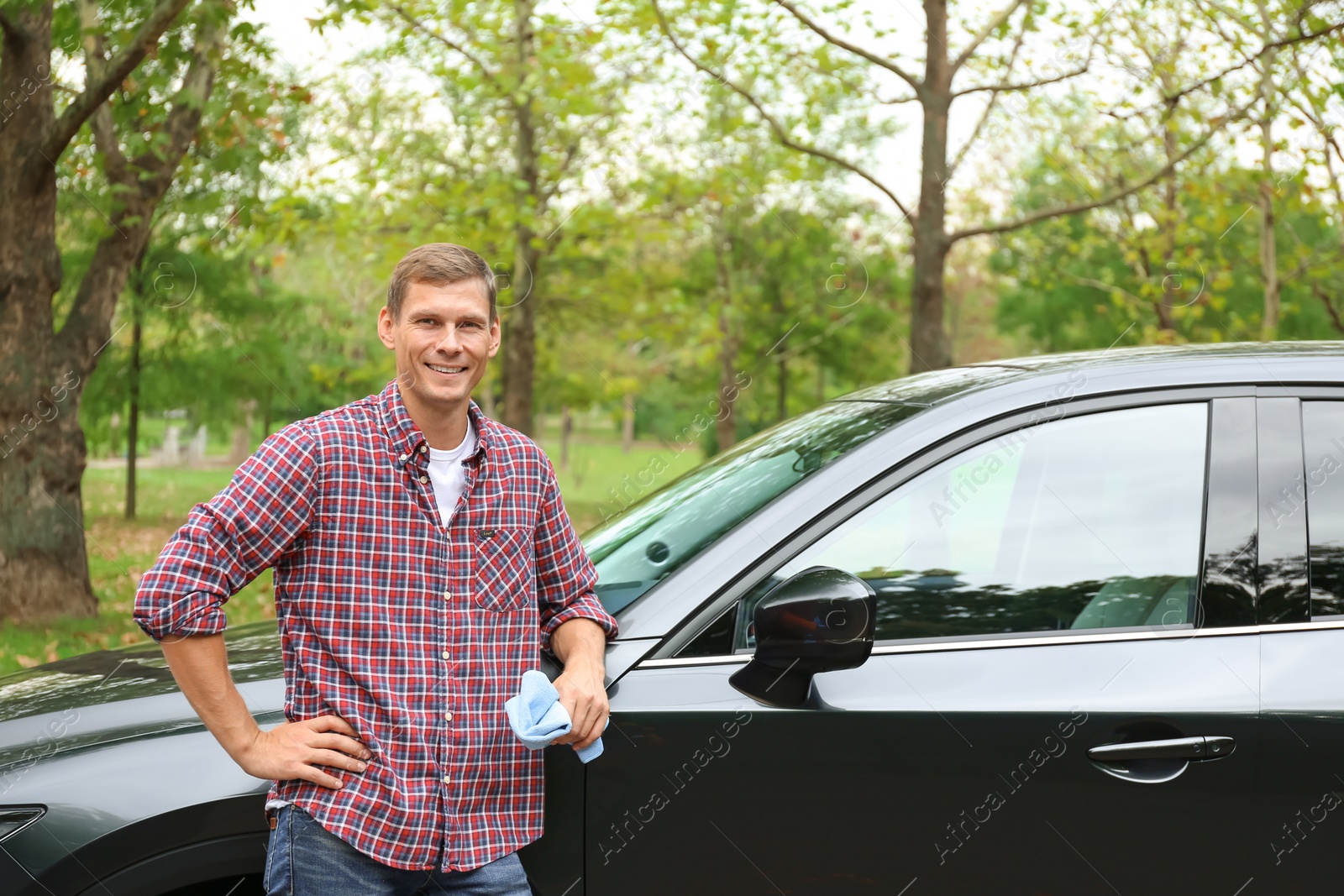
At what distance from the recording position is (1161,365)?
260cm

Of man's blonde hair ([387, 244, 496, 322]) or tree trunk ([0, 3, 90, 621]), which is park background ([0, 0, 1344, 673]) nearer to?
tree trunk ([0, 3, 90, 621])

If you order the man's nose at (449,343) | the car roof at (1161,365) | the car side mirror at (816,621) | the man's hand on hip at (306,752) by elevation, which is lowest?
the man's hand on hip at (306,752)

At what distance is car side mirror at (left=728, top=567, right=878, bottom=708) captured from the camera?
2.11 meters

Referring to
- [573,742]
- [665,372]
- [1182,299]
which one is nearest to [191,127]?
[573,742]

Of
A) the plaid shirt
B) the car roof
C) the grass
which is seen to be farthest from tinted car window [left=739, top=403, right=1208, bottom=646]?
the grass

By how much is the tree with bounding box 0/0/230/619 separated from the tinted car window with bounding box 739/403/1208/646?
6.05 m

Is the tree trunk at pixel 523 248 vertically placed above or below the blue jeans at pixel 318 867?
above

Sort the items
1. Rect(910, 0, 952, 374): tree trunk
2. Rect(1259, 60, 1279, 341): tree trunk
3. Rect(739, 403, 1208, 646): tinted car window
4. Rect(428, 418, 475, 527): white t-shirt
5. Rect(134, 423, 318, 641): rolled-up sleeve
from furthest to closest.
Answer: Rect(1259, 60, 1279, 341): tree trunk
Rect(910, 0, 952, 374): tree trunk
Rect(739, 403, 1208, 646): tinted car window
Rect(428, 418, 475, 527): white t-shirt
Rect(134, 423, 318, 641): rolled-up sleeve

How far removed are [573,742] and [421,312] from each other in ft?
2.73

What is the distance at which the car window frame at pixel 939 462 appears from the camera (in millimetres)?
2314

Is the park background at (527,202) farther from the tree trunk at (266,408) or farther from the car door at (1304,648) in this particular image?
the car door at (1304,648)

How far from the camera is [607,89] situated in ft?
40.9

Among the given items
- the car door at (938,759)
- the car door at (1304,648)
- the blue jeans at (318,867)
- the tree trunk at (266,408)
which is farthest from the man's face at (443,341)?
the tree trunk at (266,408)

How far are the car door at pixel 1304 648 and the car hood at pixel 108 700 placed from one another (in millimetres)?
1915
